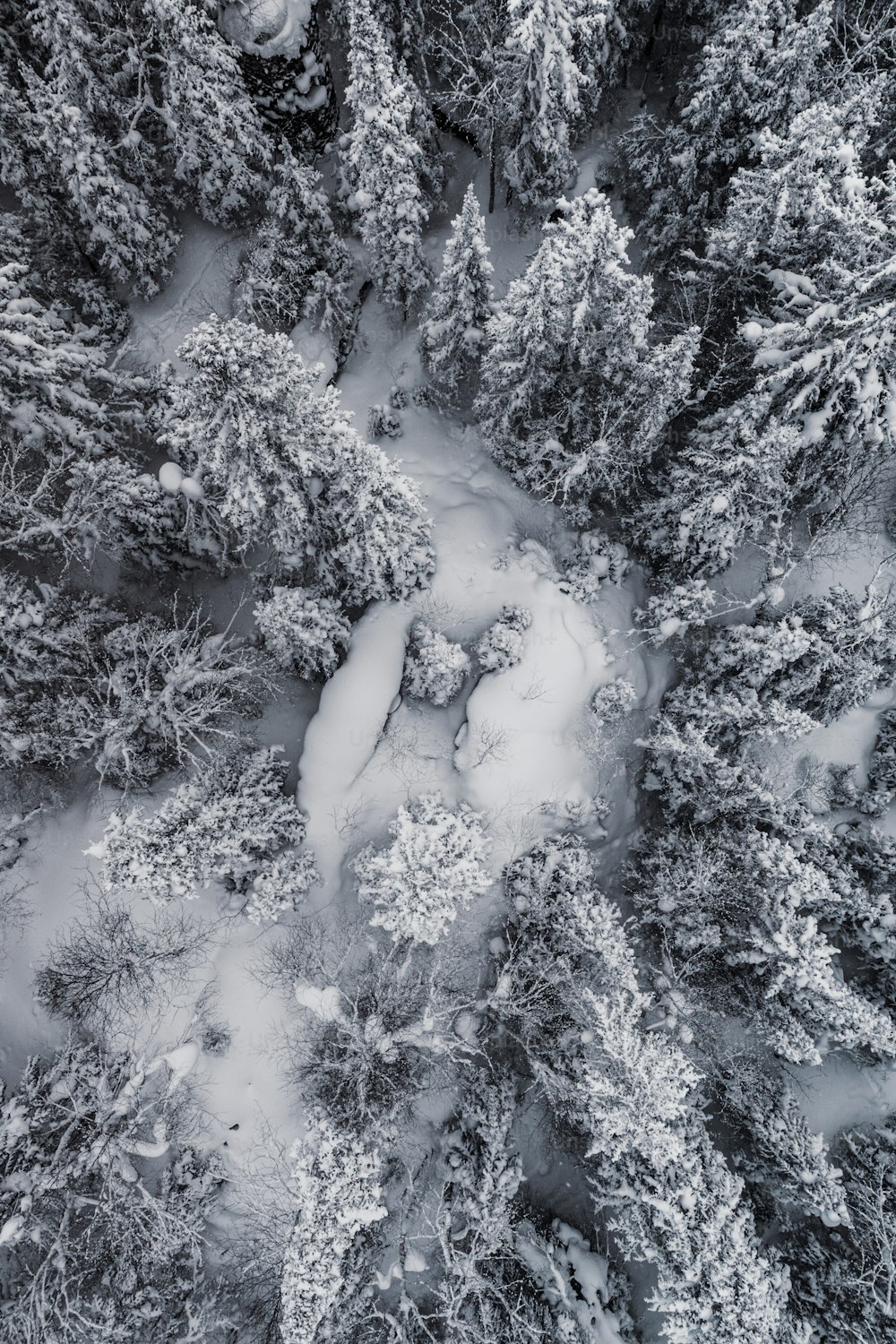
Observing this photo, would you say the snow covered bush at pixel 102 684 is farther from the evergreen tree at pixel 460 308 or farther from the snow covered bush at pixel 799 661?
the snow covered bush at pixel 799 661

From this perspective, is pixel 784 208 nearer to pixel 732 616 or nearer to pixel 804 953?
pixel 732 616

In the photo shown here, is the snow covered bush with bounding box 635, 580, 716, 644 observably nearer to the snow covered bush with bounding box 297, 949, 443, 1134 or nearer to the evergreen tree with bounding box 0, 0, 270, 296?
the snow covered bush with bounding box 297, 949, 443, 1134

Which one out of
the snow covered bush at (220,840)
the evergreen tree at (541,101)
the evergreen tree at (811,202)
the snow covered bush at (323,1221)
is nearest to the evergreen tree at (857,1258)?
the snow covered bush at (323,1221)

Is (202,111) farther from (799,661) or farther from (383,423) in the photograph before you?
(799,661)

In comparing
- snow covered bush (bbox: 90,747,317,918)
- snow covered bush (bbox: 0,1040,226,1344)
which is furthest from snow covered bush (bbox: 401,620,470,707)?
snow covered bush (bbox: 0,1040,226,1344)

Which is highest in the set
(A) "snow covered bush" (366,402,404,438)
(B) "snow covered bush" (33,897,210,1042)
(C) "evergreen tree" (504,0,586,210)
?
(C) "evergreen tree" (504,0,586,210)

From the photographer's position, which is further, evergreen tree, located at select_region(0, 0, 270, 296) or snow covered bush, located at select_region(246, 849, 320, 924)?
evergreen tree, located at select_region(0, 0, 270, 296)
